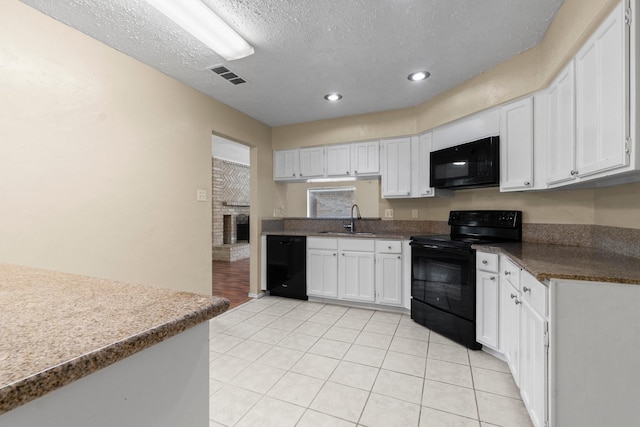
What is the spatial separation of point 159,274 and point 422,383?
2.31 meters

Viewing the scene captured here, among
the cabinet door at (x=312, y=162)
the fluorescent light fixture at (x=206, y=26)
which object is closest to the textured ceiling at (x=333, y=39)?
the fluorescent light fixture at (x=206, y=26)

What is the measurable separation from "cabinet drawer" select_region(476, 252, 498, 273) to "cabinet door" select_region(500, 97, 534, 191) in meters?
0.66

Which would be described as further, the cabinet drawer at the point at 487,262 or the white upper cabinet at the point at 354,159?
the white upper cabinet at the point at 354,159

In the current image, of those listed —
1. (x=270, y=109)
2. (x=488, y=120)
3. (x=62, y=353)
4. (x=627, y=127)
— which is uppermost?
(x=270, y=109)

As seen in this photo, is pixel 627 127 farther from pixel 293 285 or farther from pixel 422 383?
pixel 293 285

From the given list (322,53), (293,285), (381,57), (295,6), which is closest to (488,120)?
(381,57)

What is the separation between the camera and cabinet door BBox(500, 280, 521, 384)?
1771 mm

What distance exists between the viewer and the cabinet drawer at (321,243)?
3492 mm

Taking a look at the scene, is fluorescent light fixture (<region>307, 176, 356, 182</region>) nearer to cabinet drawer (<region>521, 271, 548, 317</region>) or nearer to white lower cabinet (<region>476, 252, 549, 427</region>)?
white lower cabinet (<region>476, 252, 549, 427</region>)

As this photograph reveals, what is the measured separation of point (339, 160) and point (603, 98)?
2.69 m

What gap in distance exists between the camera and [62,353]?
462mm

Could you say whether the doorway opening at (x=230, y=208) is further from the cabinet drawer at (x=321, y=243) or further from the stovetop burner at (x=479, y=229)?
the stovetop burner at (x=479, y=229)

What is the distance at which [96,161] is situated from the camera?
2043 mm

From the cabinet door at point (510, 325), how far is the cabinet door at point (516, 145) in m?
0.90
